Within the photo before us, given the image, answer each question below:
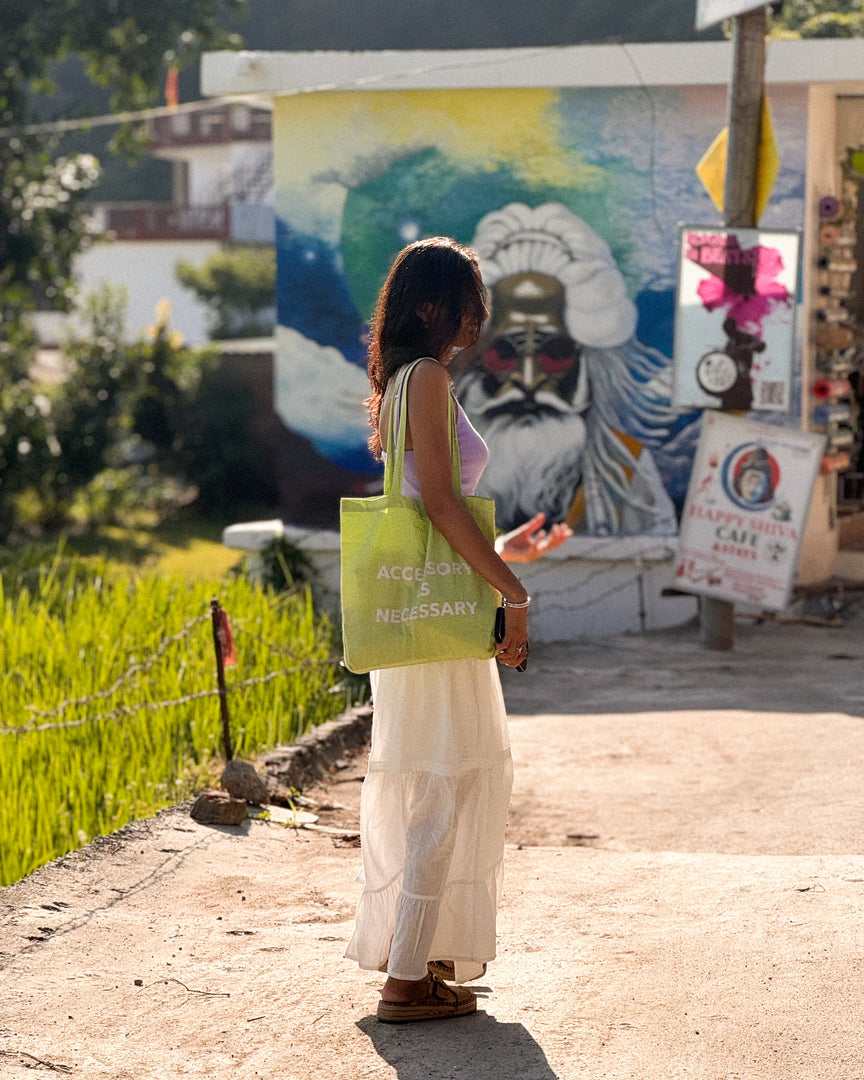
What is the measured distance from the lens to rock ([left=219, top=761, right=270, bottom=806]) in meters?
5.39

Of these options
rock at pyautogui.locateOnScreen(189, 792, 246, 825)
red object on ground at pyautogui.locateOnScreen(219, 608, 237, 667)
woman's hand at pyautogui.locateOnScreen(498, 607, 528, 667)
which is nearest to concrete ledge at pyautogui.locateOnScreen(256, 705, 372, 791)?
red object on ground at pyautogui.locateOnScreen(219, 608, 237, 667)

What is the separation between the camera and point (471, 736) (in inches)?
135

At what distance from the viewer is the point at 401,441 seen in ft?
11.1

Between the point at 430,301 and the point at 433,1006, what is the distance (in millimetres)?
1547

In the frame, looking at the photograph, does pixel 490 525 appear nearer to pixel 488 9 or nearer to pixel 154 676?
pixel 154 676

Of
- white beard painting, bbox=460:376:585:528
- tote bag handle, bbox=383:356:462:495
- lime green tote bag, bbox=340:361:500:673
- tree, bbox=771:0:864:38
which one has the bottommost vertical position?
white beard painting, bbox=460:376:585:528

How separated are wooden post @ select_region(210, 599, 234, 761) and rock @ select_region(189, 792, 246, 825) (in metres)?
0.55

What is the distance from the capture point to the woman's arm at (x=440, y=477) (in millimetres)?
3312

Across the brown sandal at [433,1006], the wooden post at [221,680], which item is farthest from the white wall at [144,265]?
the brown sandal at [433,1006]

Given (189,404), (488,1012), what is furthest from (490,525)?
(189,404)

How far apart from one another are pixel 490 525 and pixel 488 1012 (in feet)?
3.57

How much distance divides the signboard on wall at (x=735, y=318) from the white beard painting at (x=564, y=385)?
111 centimetres

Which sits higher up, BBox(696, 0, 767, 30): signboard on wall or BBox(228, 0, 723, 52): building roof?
BBox(228, 0, 723, 52): building roof

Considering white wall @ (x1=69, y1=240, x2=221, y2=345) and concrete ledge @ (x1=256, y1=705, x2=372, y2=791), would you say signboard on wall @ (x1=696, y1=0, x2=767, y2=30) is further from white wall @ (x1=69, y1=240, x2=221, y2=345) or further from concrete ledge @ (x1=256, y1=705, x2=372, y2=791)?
white wall @ (x1=69, y1=240, x2=221, y2=345)
